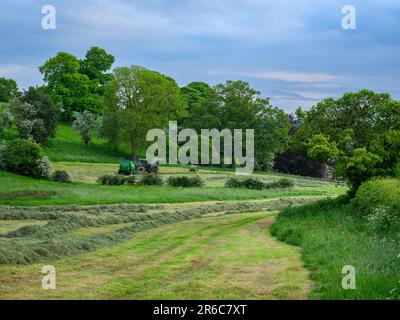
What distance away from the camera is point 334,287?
10000mm

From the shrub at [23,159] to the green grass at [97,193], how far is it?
119 centimetres

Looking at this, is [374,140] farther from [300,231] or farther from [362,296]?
[362,296]

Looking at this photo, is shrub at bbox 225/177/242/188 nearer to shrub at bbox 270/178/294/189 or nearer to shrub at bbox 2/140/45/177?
shrub at bbox 270/178/294/189

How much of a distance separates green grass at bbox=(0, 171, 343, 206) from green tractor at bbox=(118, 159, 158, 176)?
27.0 feet

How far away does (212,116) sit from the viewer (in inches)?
2820

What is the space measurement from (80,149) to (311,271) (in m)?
55.4

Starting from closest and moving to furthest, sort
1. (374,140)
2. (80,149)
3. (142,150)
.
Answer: (374,140)
(80,149)
(142,150)

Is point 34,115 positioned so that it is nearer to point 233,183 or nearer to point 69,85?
point 69,85

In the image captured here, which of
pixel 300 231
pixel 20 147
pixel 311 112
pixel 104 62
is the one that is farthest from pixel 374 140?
pixel 104 62

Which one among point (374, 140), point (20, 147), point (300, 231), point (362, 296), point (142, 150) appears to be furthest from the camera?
point (142, 150)

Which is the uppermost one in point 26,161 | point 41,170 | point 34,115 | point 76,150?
point 34,115

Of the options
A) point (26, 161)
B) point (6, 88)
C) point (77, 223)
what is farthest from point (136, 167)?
point (6, 88)

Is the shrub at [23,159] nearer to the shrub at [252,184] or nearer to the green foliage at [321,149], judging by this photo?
the shrub at [252,184]

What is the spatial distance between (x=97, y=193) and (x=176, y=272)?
22565 millimetres
